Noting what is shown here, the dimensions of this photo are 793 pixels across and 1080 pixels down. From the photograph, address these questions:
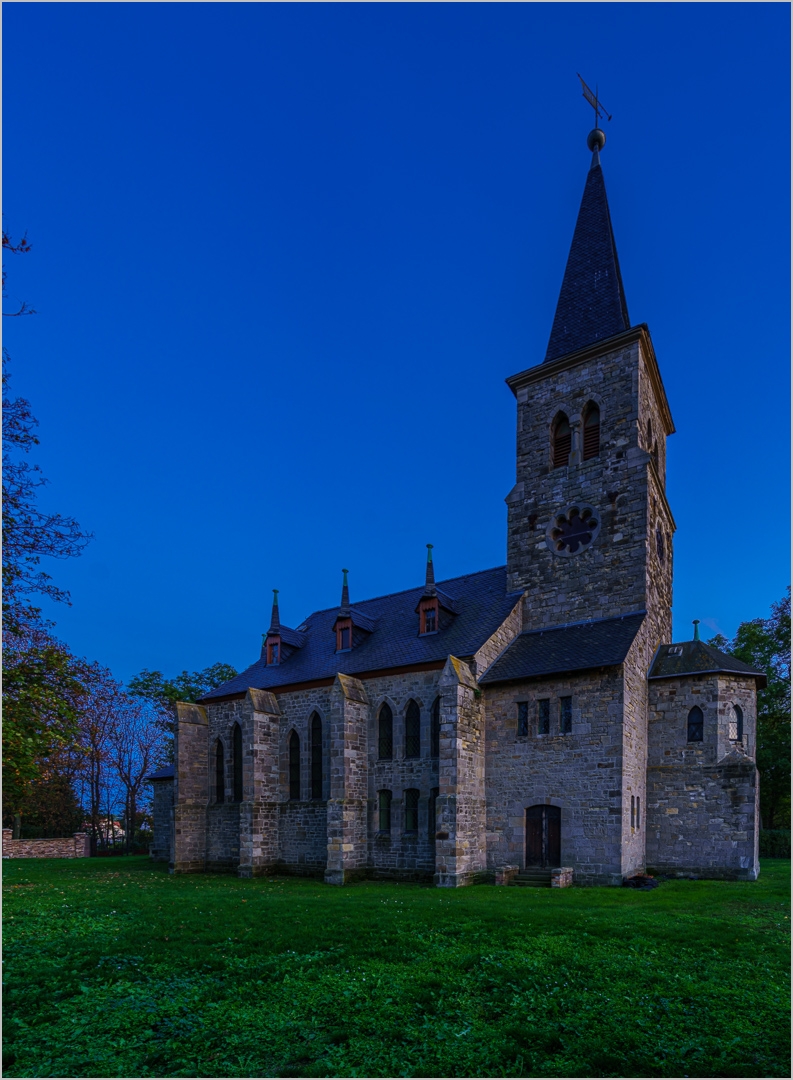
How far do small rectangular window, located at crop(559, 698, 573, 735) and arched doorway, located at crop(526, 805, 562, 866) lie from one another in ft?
7.56

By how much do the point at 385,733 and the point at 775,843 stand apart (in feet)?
65.0

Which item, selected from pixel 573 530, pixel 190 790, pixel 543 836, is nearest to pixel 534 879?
pixel 543 836

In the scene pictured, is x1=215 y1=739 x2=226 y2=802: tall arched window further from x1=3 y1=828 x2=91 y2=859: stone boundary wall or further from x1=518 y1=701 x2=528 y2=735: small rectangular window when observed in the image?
x1=3 y1=828 x2=91 y2=859: stone boundary wall

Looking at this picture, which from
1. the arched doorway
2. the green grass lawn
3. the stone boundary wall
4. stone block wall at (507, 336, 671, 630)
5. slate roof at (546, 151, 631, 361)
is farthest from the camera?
the stone boundary wall

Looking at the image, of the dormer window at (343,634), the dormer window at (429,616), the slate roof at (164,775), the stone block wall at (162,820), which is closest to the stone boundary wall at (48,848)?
the stone block wall at (162,820)

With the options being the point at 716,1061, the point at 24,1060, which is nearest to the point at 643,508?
the point at 716,1061

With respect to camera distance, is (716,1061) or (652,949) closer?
(716,1061)

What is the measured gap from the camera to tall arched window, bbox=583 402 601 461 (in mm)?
25016

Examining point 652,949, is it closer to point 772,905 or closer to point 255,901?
point 772,905

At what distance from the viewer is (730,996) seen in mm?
8586

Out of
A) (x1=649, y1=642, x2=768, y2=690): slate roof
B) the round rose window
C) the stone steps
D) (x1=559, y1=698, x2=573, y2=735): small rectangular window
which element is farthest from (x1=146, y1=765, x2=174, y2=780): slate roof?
(x1=649, y1=642, x2=768, y2=690): slate roof

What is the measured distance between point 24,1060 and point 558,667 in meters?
16.5

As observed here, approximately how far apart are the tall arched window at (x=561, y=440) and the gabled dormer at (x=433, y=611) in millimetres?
5832

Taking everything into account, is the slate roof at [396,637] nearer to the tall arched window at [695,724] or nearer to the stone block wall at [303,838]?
the stone block wall at [303,838]
